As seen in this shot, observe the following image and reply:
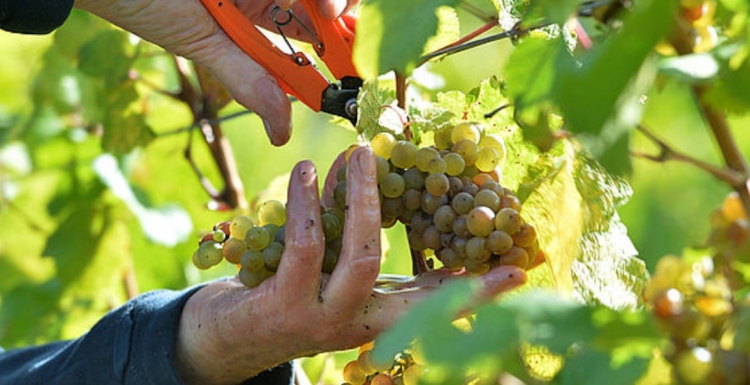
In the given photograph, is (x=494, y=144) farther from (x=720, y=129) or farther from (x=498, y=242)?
(x=720, y=129)

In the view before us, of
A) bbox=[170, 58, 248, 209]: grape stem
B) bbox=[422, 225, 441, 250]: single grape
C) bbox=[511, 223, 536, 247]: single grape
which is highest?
bbox=[422, 225, 441, 250]: single grape

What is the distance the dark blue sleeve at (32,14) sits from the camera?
1.27m

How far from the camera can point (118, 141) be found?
6.42ft

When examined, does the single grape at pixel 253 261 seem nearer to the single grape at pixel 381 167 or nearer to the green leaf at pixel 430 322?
the single grape at pixel 381 167

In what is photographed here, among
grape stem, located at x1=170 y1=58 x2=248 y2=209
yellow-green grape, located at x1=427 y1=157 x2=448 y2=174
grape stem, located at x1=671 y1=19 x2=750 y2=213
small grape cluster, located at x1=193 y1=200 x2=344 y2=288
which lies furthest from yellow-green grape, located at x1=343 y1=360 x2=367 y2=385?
grape stem, located at x1=170 y1=58 x2=248 y2=209

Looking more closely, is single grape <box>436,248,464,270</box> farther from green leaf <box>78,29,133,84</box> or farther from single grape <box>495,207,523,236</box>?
green leaf <box>78,29,133,84</box>

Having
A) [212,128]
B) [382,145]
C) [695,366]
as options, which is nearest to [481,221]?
[382,145]

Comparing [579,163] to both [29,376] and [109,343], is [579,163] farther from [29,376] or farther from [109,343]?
[29,376]

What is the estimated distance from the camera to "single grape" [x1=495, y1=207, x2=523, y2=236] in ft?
3.28

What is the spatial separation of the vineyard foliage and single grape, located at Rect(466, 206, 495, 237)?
0.27ft

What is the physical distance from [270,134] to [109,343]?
1.05 ft

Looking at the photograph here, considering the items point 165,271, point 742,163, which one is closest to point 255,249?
point 742,163

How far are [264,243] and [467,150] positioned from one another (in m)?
0.20

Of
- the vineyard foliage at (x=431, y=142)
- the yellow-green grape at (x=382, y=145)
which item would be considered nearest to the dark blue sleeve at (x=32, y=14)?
the vineyard foliage at (x=431, y=142)
